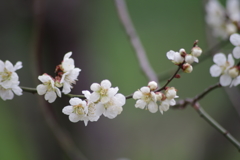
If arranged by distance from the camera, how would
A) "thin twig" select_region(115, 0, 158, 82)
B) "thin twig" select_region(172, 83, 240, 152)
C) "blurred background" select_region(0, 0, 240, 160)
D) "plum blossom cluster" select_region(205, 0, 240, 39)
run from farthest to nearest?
"blurred background" select_region(0, 0, 240, 160) → "plum blossom cluster" select_region(205, 0, 240, 39) → "thin twig" select_region(115, 0, 158, 82) → "thin twig" select_region(172, 83, 240, 152)

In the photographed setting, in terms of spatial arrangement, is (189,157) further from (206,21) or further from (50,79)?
(50,79)

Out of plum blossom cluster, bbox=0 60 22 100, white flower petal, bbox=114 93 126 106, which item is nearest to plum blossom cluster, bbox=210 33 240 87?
white flower petal, bbox=114 93 126 106

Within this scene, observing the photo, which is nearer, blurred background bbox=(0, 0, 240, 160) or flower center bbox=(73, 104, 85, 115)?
flower center bbox=(73, 104, 85, 115)

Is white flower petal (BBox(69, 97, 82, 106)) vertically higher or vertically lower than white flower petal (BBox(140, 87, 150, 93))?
higher

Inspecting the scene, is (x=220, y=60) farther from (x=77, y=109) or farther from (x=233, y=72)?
(x=77, y=109)

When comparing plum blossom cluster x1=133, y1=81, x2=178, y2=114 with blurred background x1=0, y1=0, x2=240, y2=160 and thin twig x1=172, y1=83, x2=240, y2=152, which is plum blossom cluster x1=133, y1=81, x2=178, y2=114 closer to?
thin twig x1=172, y1=83, x2=240, y2=152

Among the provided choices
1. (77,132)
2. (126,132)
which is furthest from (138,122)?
(77,132)
